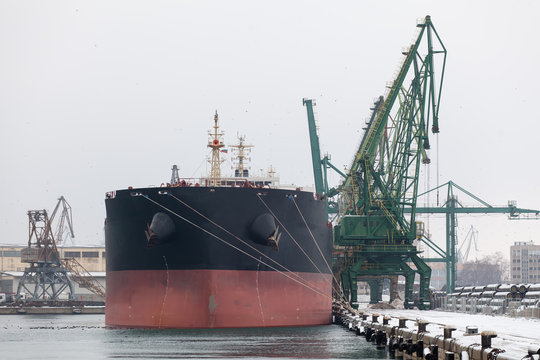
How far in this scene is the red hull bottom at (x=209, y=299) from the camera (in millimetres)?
44375

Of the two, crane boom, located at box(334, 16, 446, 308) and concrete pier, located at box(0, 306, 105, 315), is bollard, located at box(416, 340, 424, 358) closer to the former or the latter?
crane boom, located at box(334, 16, 446, 308)

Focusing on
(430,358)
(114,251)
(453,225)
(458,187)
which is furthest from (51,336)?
(458,187)

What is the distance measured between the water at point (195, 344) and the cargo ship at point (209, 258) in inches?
33.1

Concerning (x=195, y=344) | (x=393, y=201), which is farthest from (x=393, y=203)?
A: (x=195, y=344)

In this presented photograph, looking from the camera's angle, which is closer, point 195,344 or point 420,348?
point 420,348

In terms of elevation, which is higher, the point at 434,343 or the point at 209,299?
the point at 209,299

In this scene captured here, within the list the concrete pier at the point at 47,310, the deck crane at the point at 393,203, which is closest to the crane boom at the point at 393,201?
the deck crane at the point at 393,203

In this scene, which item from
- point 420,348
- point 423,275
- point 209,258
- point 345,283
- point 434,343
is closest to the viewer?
point 434,343

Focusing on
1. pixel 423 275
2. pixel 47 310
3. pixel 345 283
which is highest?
pixel 423 275

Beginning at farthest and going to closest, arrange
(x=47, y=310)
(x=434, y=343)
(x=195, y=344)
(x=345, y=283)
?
(x=47, y=310) → (x=345, y=283) → (x=195, y=344) → (x=434, y=343)

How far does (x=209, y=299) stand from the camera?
1743 inches

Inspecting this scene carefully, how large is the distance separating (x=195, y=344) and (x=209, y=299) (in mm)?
6685

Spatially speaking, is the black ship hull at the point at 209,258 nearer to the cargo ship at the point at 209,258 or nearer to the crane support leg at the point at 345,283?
the cargo ship at the point at 209,258

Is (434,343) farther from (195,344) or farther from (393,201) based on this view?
(393,201)
